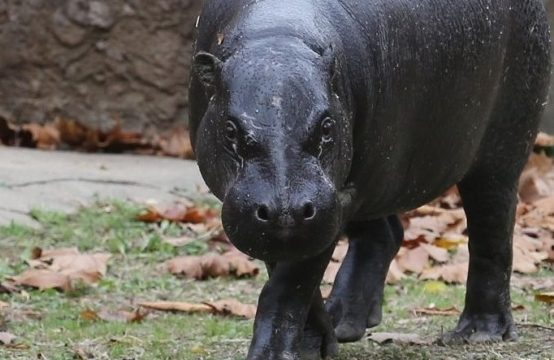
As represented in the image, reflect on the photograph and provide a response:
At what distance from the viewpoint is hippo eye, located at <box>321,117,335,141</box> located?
3064 millimetres

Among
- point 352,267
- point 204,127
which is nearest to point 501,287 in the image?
point 352,267

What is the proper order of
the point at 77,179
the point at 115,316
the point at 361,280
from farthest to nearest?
the point at 77,179
the point at 115,316
the point at 361,280

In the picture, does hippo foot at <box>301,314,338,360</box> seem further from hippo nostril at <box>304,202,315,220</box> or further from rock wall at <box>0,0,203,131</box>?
rock wall at <box>0,0,203,131</box>

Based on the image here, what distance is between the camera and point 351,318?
170 inches

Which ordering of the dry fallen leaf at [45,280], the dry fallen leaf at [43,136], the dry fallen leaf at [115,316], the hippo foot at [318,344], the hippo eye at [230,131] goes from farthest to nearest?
the dry fallen leaf at [43,136] → the dry fallen leaf at [45,280] → the dry fallen leaf at [115,316] → the hippo foot at [318,344] → the hippo eye at [230,131]

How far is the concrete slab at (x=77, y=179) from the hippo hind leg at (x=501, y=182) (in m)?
2.84

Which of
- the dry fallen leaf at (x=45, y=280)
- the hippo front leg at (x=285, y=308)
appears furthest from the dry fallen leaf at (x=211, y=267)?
the hippo front leg at (x=285, y=308)

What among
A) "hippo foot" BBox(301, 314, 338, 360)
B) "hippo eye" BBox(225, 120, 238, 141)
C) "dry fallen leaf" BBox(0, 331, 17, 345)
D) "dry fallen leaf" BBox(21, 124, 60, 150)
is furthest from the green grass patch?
"dry fallen leaf" BBox(21, 124, 60, 150)

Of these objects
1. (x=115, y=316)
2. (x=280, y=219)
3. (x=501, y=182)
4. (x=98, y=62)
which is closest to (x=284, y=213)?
(x=280, y=219)

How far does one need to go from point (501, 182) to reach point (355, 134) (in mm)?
1032

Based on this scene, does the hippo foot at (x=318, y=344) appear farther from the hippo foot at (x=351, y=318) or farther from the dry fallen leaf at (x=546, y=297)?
the dry fallen leaf at (x=546, y=297)

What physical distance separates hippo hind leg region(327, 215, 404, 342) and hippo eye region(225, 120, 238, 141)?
4.42ft

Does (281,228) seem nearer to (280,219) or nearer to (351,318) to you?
(280,219)

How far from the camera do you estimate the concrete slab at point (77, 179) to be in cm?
693
